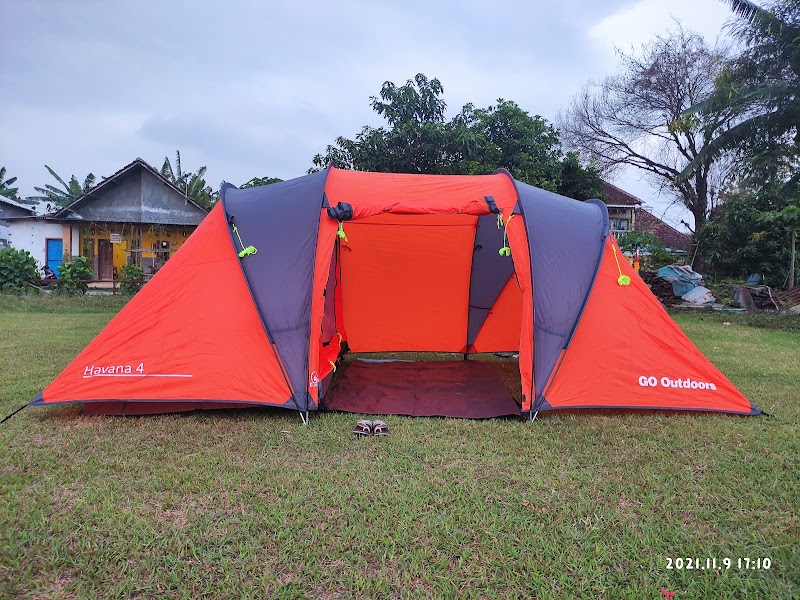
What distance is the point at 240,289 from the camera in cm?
394

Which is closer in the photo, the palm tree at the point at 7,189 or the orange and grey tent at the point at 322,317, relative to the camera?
the orange and grey tent at the point at 322,317

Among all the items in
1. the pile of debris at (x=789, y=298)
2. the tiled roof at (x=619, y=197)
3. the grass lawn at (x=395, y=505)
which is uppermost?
the tiled roof at (x=619, y=197)

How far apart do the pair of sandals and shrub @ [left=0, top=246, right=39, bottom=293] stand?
498 inches

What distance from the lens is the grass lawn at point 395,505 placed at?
81.1 inches

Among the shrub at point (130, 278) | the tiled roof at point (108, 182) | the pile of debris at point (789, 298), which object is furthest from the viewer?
the tiled roof at point (108, 182)

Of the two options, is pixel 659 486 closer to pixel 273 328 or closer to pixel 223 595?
pixel 223 595

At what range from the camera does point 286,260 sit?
399 centimetres

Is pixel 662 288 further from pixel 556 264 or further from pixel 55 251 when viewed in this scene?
pixel 55 251

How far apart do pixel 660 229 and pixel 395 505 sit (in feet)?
88.4

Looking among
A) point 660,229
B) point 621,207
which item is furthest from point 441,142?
point 660,229

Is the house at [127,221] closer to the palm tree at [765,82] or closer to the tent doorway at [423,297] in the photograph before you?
the tent doorway at [423,297]

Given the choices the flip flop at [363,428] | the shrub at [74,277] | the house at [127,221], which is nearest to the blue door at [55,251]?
the house at [127,221]

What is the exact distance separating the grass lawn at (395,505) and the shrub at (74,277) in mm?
10121

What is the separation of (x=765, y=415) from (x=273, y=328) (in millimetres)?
3727
